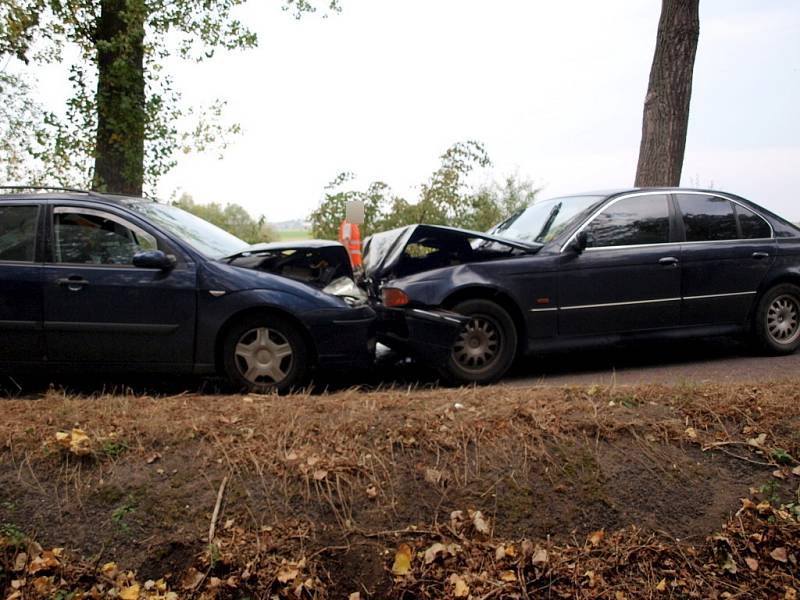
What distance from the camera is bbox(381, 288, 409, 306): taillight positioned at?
6.22m

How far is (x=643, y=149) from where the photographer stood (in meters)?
9.95

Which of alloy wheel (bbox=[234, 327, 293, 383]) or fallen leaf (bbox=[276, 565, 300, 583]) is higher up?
alloy wheel (bbox=[234, 327, 293, 383])

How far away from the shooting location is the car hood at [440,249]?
6516 mm

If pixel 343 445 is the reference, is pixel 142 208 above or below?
above

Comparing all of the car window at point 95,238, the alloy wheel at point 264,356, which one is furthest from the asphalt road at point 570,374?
the car window at point 95,238

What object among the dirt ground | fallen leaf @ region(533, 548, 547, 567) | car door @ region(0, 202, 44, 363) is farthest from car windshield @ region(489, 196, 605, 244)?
car door @ region(0, 202, 44, 363)

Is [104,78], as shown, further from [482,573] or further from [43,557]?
[482,573]

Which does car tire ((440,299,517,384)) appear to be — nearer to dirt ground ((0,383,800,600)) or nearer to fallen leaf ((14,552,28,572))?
dirt ground ((0,383,800,600))

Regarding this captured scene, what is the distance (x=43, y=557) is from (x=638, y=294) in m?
5.22

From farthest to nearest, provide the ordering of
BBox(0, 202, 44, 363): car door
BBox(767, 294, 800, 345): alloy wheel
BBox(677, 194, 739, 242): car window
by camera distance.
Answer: BBox(767, 294, 800, 345): alloy wheel → BBox(677, 194, 739, 242): car window → BBox(0, 202, 44, 363): car door

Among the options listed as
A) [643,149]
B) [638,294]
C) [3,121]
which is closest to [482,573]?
[638,294]

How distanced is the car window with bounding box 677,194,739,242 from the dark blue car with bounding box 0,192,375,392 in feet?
11.3

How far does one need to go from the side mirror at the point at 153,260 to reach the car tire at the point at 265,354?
694 millimetres

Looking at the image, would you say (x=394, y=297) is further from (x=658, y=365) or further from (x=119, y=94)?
(x=119, y=94)
